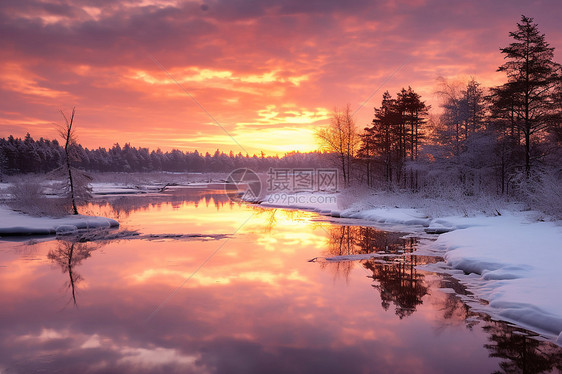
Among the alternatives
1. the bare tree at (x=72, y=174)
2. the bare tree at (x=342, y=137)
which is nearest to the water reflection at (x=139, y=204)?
the bare tree at (x=72, y=174)

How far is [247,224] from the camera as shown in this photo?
24234 millimetres

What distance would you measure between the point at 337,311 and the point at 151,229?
16.1 m

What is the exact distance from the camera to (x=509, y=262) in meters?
11.0

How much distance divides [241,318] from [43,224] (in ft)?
61.9

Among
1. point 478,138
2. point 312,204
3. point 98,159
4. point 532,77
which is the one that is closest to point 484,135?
point 478,138

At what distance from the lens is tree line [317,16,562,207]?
2412 centimetres

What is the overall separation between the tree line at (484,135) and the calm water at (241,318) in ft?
38.4

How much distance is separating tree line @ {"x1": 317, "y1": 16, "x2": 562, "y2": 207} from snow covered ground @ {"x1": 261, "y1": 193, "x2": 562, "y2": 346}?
2.91 metres

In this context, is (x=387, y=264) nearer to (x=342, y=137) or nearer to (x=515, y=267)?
(x=515, y=267)

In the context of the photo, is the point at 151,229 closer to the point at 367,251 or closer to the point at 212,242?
the point at 212,242

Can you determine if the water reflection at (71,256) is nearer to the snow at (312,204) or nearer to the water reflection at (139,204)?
the water reflection at (139,204)

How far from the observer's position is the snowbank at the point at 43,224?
20.7m
